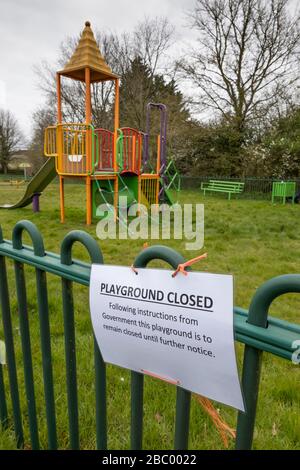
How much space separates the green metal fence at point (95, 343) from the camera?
27.8 inches

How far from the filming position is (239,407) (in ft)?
2.43

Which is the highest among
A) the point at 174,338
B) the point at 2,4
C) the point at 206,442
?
the point at 2,4

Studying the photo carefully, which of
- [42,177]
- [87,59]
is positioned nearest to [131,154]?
[87,59]

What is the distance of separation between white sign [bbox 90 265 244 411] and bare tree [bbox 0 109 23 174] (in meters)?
42.3

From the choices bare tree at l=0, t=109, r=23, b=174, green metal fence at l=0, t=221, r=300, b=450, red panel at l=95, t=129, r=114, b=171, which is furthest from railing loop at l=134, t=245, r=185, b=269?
bare tree at l=0, t=109, r=23, b=174

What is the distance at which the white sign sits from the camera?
0.72 metres

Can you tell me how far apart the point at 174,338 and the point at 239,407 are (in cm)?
21

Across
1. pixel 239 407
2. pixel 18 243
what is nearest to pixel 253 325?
pixel 239 407

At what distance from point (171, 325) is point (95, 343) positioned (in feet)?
1.29

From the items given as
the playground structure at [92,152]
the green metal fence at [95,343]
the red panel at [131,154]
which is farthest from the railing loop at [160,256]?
the red panel at [131,154]

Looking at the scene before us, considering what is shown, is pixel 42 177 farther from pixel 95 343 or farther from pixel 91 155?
pixel 95 343

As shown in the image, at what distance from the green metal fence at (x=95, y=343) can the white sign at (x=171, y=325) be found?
6 cm

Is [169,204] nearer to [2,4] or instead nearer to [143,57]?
[2,4]

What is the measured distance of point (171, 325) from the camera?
2.62 ft
